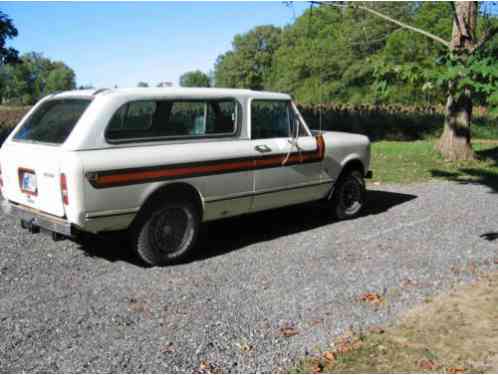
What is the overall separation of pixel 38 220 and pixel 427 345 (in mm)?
3777

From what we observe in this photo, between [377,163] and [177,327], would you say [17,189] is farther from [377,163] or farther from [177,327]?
[377,163]

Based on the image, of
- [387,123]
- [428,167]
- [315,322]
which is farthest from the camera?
[387,123]

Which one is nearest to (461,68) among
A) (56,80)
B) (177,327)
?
(177,327)

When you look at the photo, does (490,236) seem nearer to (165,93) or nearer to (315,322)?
(315,322)

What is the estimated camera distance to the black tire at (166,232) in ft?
18.1

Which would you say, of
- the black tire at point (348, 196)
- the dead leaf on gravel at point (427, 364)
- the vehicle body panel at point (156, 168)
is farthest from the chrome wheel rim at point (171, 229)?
the dead leaf on gravel at point (427, 364)

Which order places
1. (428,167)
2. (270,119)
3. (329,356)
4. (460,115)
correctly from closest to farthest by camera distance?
(329,356), (270,119), (428,167), (460,115)

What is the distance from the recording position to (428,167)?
1307cm

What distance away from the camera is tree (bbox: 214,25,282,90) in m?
93.9

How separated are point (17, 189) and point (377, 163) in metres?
9.97

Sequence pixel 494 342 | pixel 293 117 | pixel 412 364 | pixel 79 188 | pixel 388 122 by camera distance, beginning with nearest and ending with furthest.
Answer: pixel 412 364 → pixel 494 342 → pixel 79 188 → pixel 293 117 → pixel 388 122

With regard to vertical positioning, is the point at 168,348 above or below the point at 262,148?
below

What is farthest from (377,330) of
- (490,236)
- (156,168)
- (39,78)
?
(39,78)

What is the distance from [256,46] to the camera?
316 feet
